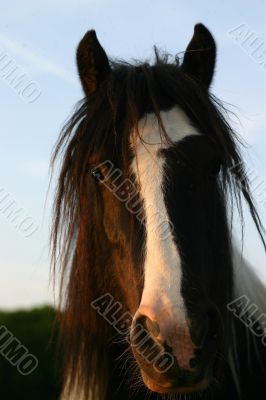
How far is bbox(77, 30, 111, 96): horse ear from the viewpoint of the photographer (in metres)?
3.49

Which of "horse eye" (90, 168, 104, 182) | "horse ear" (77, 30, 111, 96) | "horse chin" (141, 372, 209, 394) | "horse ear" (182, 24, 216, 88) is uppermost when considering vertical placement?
"horse ear" (77, 30, 111, 96)

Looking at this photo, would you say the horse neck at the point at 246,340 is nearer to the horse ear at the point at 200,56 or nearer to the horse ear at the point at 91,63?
the horse ear at the point at 200,56

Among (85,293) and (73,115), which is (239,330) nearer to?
(85,293)

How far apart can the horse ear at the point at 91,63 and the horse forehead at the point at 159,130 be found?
1.87 ft

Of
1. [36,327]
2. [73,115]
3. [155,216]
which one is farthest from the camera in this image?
[36,327]

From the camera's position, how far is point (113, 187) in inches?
118

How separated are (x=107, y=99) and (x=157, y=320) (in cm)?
151

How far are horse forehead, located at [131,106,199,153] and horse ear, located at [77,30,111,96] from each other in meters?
0.57

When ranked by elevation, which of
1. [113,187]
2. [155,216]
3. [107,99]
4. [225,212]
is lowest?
[225,212]

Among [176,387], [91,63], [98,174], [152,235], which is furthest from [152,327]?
[91,63]

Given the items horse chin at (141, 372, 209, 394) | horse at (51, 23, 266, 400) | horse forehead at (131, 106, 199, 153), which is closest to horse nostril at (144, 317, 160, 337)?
horse at (51, 23, 266, 400)

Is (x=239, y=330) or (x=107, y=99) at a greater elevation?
(x=107, y=99)

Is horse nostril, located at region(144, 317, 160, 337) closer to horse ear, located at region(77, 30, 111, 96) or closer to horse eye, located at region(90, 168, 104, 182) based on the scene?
horse eye, located at region(90, 168, 104, 182)

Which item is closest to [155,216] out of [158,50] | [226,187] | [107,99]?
[226,187]
